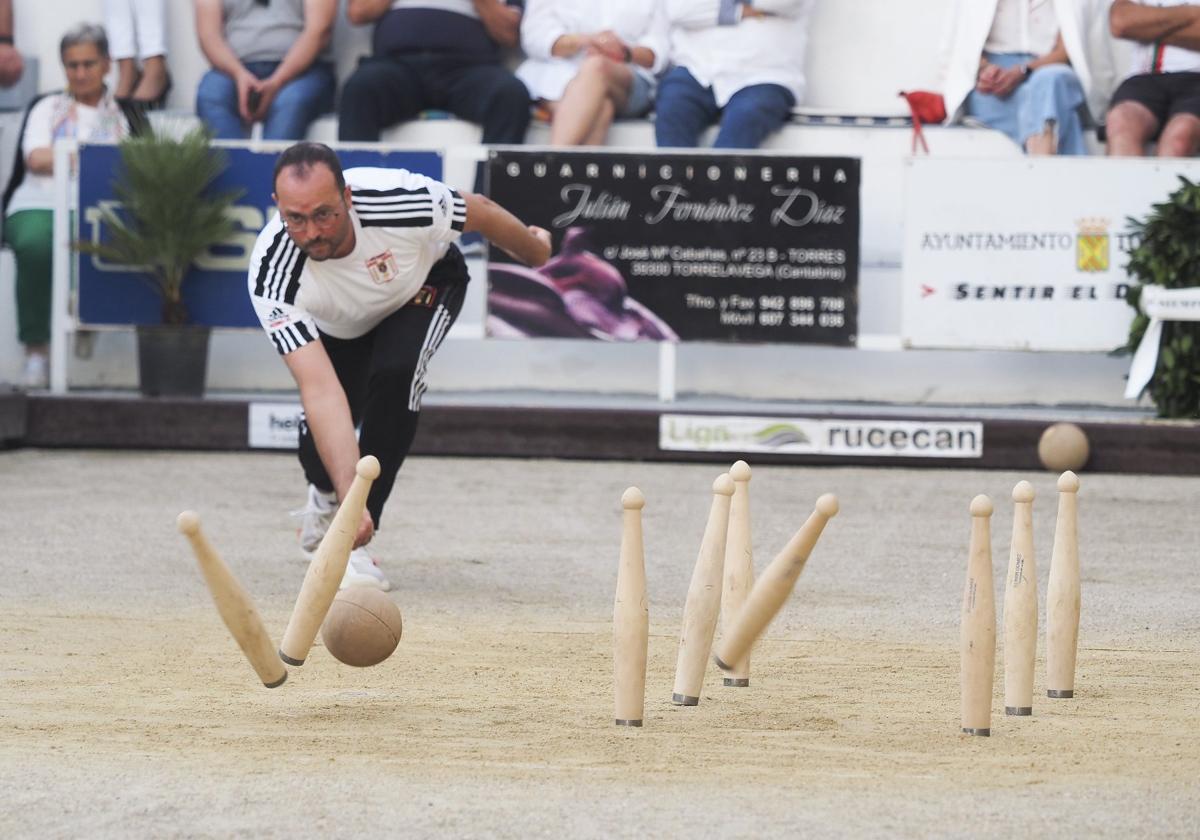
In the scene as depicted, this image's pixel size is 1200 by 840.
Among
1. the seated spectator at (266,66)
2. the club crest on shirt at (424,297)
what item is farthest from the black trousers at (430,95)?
the club crest on shirt at (424,297)

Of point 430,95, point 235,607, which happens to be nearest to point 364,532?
point 235,607

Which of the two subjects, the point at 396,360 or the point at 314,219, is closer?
the point at 314,219

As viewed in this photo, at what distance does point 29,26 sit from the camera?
42.2 feet

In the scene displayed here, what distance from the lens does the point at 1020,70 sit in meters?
11.4

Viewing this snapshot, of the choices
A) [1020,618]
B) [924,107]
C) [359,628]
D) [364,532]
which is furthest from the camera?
[924,107]

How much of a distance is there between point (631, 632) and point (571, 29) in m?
7.96

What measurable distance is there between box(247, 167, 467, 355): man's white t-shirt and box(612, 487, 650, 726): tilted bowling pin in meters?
2.00

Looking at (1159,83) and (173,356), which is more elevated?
(1159,83)

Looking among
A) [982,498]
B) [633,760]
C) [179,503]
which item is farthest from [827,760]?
[179,503]

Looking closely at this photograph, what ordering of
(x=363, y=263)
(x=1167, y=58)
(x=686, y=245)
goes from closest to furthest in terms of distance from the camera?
(x=363, y=263) → (x=686, y=245) → (x=1167, y=58)

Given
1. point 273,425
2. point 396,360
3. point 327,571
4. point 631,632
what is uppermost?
point 396,360

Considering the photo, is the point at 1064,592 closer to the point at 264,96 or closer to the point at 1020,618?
the point at 1020,618

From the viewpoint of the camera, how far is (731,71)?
1154 centimetres

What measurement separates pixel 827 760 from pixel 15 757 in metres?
1.84
